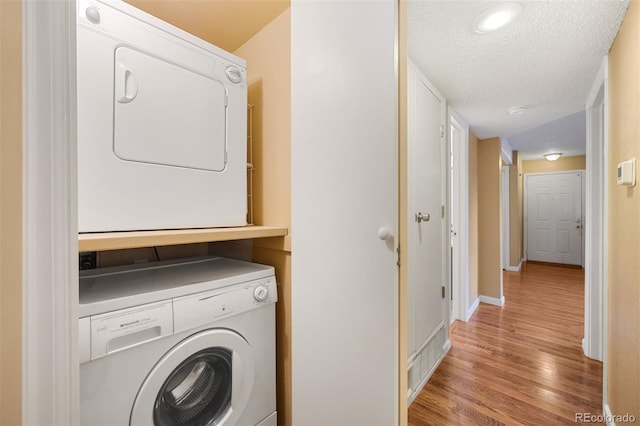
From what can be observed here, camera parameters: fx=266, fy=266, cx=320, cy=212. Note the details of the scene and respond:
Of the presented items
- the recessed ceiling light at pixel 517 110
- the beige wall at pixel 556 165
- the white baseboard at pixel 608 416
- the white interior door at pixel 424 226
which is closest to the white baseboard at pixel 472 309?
the white interior door at pixel 424 226

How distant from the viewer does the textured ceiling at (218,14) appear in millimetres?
1241

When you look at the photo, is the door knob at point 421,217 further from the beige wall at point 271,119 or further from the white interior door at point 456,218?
the white interior door at point 456,218

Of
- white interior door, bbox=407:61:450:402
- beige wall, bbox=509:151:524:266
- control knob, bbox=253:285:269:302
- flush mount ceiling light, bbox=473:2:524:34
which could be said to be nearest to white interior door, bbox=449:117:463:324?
white interior door, bbox=407:61:450:402

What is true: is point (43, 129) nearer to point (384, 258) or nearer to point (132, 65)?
point (132, 65)

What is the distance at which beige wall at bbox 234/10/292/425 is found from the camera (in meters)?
Result: 1.24

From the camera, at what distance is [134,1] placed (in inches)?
48.3

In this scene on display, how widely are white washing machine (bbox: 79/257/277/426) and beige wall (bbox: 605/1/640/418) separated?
1.50 metres

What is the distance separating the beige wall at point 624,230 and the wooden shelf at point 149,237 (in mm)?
1512

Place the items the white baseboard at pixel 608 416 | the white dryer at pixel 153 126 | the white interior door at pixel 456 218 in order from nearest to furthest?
the white dryer at pixel 153 126 → the white baseboard at pixel 608 416 → the white interior door at pixel 456 218

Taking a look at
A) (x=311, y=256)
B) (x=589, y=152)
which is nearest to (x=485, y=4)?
(x=311, y=256)

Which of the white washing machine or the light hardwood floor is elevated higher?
the white washing machine

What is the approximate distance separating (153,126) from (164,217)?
1.09 ft

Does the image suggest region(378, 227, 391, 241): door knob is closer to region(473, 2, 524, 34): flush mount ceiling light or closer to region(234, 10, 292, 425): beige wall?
region(234, 10, 292, 425): beige wall

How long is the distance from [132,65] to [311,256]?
93 centimetres
